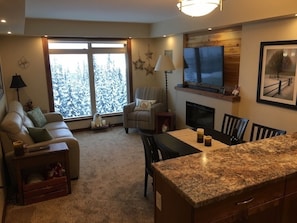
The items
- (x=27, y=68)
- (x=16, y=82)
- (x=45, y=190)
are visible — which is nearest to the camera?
(x=45, y=190)

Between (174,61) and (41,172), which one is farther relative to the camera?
(174,61)

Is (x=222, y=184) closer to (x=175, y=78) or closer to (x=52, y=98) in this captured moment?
(x=175, y=78)

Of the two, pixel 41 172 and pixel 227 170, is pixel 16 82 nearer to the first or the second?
pixel 41 172

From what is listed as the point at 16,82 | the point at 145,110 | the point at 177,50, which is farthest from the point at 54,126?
the point at 177,50

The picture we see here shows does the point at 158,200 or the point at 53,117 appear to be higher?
the point at 158,200

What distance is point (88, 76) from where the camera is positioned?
598 centimetres

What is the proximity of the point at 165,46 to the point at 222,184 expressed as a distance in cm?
509

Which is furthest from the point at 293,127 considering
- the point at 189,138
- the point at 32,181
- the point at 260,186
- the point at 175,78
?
the point at 32,181

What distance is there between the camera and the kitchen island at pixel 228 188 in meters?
1.30

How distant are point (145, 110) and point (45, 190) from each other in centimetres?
310

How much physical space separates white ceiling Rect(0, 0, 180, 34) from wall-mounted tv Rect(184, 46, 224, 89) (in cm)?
89

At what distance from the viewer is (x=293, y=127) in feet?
10.8

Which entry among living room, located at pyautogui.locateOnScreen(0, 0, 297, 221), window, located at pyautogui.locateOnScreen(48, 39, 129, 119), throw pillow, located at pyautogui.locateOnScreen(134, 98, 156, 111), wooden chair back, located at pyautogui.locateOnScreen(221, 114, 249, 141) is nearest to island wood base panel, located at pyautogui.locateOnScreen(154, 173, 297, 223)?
wooden chair back, located at pyautogui.locateOnScreen(221, 114, 249, 141)

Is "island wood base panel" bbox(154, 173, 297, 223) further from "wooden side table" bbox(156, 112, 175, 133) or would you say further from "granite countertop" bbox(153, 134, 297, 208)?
"wooden side table" bbox(156, 112, 175, 133)
